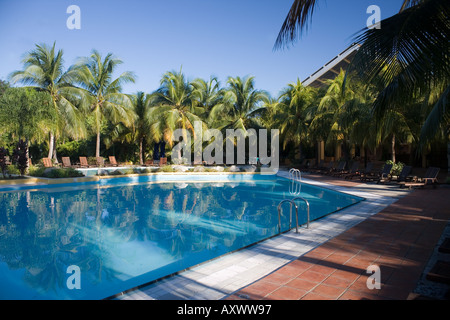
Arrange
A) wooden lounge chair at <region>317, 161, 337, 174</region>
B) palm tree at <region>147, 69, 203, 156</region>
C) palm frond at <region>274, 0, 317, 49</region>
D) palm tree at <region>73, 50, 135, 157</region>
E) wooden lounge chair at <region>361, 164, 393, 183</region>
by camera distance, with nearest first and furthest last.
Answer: palm frond at <region>274, 0, 317, 49</region>
wooden lounge chair at <region>361, 164, 393, 183</region>
wooden lounge chair at <region>317, 161, 337, 174</region>
palm tree at <region>147, 69, 203, 156</region>
palm tree at <region>73, 50, 135, 157</region>

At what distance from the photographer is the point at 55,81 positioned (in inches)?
742

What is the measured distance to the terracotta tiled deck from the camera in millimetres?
3156

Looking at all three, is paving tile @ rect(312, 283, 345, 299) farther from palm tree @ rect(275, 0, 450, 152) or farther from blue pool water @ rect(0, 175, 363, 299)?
palm tree @ rect(275, 0, 450, 152)

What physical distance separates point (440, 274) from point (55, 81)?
21.6 meters

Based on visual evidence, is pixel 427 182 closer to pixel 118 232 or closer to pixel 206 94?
pixel 118 232

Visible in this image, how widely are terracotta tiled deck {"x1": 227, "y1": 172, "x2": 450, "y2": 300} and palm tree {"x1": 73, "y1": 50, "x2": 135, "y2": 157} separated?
64.6 feet

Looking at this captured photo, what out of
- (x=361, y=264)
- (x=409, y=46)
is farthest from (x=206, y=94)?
(x=361, y=264)

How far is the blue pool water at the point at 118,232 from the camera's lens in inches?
172

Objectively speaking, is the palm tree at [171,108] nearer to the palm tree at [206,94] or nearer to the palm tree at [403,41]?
the palm tree at [206,94]

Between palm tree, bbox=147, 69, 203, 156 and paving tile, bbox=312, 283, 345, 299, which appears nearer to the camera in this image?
paving tile, bbox=312, 283, 345, 299

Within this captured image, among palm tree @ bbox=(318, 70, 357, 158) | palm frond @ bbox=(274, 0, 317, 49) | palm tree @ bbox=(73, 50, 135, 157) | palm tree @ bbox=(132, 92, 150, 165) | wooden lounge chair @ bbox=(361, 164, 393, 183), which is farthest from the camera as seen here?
palm tree @ bbox=(132, 92, 150, 165)

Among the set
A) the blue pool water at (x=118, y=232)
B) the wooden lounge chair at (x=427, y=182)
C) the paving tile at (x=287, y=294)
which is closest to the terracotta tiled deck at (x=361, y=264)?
the paving tile at (x=287, y=294)

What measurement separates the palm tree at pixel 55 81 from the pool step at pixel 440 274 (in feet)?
61.6

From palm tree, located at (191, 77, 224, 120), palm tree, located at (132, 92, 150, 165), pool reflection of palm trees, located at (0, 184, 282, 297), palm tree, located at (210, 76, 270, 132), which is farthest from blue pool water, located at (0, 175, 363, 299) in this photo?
palm tree, located at (191, 77, 224, 120)
